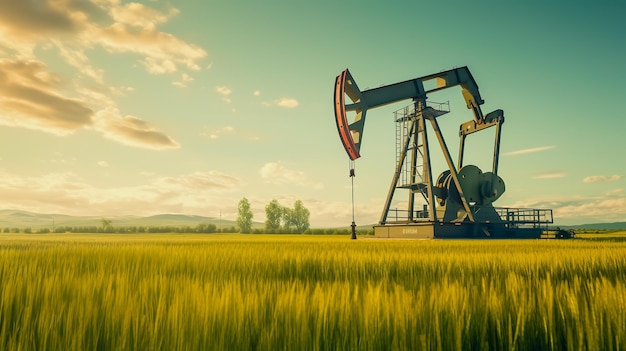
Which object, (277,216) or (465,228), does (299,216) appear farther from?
(465,228)

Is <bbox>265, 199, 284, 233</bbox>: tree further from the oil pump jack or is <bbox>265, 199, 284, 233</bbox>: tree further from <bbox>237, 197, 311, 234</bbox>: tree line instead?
the oil pump jack

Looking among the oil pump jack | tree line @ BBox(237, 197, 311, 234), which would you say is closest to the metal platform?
the oil pump jack

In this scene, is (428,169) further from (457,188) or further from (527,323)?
(527,323)

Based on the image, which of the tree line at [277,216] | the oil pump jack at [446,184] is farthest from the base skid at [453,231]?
the tree line at [277,216]

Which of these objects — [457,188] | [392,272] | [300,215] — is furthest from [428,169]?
[300,215]

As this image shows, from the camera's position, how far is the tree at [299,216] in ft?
364

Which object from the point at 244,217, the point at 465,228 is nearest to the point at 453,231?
the point at 465,228

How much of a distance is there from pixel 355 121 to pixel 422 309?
20.1m

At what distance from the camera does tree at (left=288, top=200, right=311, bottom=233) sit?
110875 millimetres

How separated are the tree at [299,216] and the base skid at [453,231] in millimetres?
84678

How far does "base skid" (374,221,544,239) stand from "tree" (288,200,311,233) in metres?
84.7

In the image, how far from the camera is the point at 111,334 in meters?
1.92

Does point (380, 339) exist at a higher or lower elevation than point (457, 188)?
lower

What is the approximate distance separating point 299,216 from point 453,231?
89512mm
